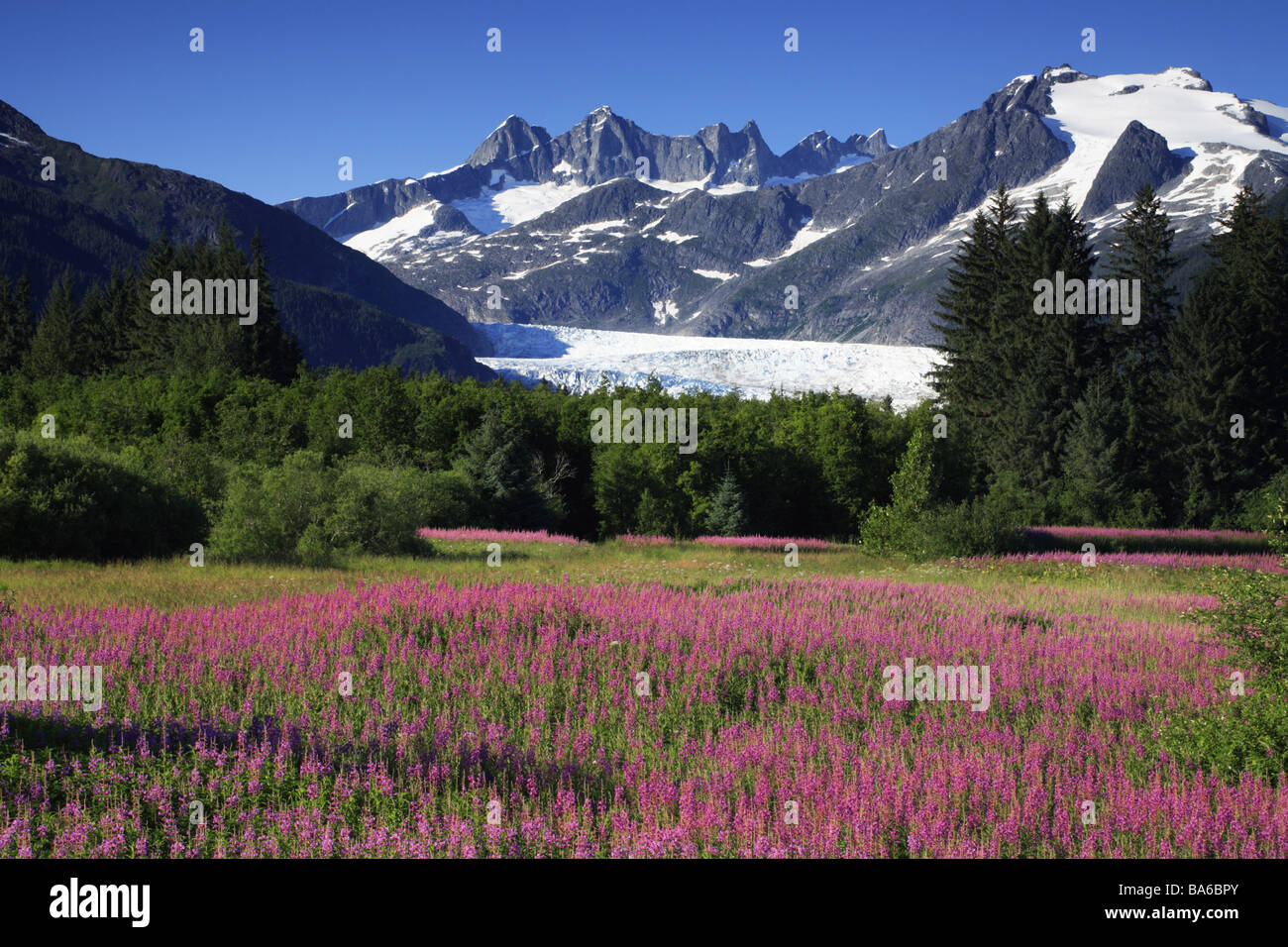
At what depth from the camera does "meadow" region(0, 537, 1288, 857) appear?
17.4 ft

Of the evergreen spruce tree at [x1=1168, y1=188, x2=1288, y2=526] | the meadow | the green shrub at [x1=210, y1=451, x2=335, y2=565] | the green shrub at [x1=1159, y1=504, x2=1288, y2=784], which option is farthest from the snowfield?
the green shrub at [x1=1159, y1=504, x2=1288, y2=784]

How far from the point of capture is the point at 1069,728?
7.71 meters

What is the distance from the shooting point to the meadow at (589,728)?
5316 mm

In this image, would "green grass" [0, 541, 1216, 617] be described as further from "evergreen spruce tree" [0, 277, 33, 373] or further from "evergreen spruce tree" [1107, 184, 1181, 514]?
"evergreen spruce tree" [0, 277, 33, 373]

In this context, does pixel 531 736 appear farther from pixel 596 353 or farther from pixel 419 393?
pixel 596 353

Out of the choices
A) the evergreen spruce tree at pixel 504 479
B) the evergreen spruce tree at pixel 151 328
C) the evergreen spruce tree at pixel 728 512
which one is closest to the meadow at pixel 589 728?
the evergreen spruce tree at pixel 504 479

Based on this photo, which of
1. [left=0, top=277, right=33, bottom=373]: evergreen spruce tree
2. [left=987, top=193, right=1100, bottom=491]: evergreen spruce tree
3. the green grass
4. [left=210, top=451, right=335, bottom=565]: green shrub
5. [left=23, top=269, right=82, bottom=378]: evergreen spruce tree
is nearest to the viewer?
the green grass

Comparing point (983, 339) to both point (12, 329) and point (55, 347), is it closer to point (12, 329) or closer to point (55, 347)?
point (55, 347)

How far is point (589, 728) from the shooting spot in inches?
302

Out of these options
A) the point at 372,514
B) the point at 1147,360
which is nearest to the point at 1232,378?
the point at 1147,360

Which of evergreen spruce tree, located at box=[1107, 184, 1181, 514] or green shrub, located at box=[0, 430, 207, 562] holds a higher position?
evergreen spruce tree, located at box=[1107, 184, 1181, 514]

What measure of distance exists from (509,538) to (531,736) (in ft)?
77.0

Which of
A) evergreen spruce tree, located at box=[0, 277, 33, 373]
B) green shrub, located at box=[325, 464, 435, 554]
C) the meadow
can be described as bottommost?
the meadow
